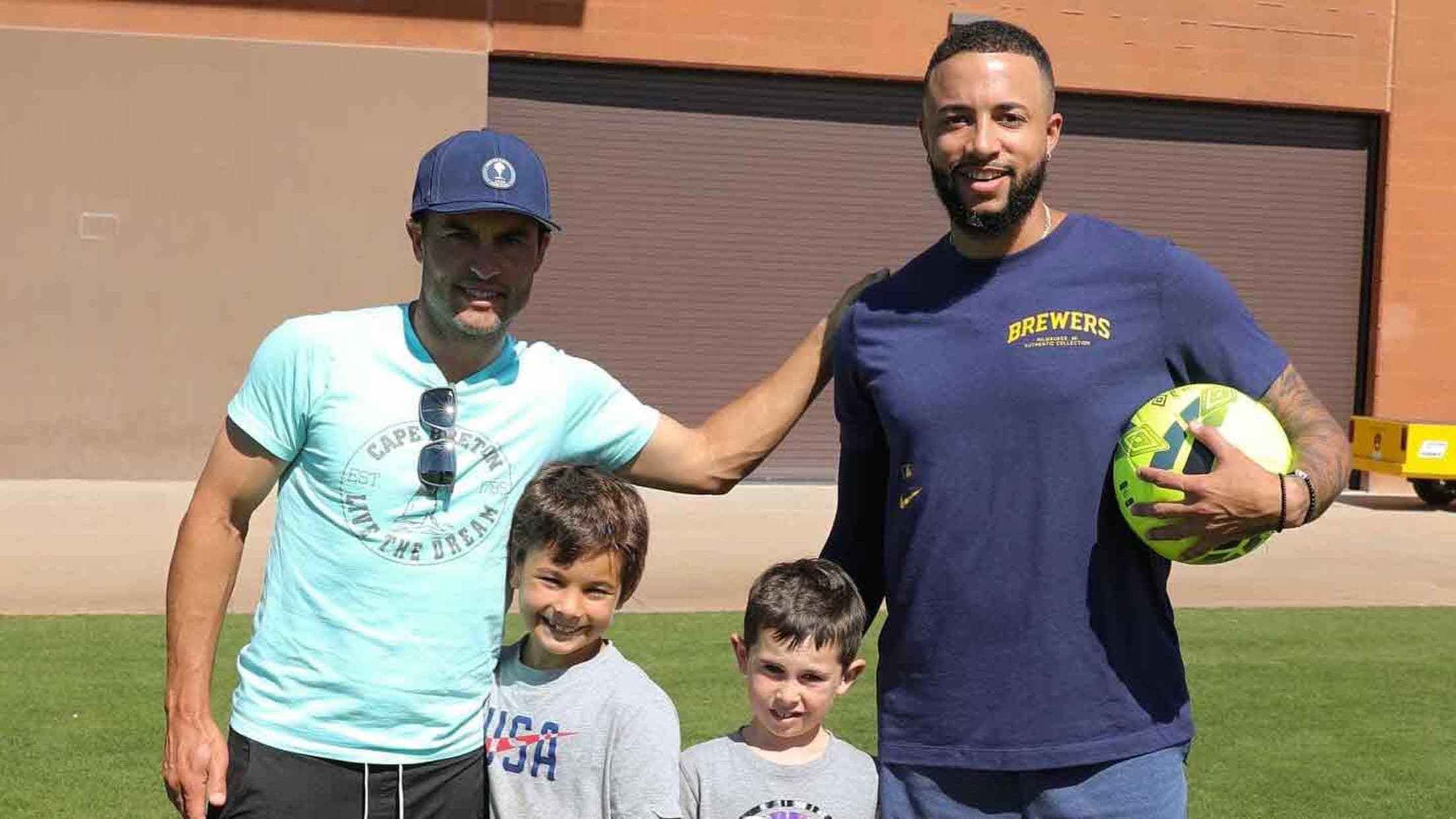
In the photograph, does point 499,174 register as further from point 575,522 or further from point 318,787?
point 318,787

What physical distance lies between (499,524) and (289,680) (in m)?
0.51

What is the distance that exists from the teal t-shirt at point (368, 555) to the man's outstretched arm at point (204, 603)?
7cm

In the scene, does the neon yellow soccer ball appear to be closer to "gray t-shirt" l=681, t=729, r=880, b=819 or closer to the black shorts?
"gray t-shirt" l=681, t=729, r=880, b=819

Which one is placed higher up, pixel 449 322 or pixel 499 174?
pixel 499 174

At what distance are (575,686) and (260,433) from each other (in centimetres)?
81

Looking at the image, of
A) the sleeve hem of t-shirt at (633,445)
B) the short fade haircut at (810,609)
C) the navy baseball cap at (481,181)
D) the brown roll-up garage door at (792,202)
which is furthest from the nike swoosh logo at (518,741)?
the brown roll-up garage door at (792,202)

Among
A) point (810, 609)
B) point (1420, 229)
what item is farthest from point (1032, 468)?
point (1420, 229)

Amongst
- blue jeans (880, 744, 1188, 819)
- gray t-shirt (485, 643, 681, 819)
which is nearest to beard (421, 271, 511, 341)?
gray t-shirt (485, 643, 681, 819)

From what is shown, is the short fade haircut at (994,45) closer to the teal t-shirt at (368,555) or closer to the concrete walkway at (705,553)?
the teal t-shirt at (368,555)

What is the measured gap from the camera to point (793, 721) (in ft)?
12.1

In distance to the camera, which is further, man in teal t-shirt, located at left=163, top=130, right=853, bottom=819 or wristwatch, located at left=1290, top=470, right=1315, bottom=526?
man in teal t-shirt, located at left=163, top=130, right=853, bottom=819

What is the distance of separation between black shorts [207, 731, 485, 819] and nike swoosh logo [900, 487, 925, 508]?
1.05 m

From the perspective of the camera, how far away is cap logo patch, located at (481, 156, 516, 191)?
11.6 ft

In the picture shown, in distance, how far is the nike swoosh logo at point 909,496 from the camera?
348 centimetres
